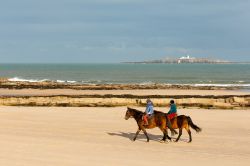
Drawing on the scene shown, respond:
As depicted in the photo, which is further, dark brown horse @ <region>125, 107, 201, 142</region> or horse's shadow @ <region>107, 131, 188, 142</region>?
horse's shadow @ <region>107, 131, 188, 142</region>

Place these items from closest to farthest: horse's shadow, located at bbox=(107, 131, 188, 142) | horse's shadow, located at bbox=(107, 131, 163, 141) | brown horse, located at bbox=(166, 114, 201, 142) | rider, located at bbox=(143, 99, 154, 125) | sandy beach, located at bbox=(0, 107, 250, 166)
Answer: sandy beach, located at bbox=(0, 107, 250, 166) → rider, located at bbox=(143, 99, 154, 125) → brown horse, located at bbox=(166, 114, 201, 142) → horse's shadow, located at bbox=(107, 131, 188, 142) → horse's shadow, located at bbox=(107, 131, 163, 141)

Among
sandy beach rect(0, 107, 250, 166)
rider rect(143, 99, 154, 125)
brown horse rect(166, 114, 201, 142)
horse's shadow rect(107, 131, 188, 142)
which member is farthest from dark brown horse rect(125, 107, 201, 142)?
horse's shadow rect(107, 131, 188, 142)

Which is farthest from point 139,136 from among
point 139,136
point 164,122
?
point 164,122

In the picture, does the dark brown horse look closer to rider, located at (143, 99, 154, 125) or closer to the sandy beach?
rider, located at (143, 99, 154, 125)

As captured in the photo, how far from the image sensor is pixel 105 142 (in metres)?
18.8

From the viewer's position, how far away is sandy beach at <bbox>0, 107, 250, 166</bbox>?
49.4ft

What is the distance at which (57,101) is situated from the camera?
3784cm

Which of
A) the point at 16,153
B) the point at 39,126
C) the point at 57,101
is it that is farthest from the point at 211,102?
the point at 16,153

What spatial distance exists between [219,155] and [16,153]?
7.29 meters

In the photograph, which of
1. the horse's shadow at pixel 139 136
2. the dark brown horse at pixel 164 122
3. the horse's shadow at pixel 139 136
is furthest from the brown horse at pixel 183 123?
the horse's shadow at pixel 139 136

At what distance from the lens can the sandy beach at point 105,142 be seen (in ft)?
49.4

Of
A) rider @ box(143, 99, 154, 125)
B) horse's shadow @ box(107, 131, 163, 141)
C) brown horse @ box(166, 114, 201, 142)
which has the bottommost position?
horse's shadow @ box(107, 131, 163, 141)

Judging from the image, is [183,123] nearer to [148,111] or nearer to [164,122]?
[164,122]

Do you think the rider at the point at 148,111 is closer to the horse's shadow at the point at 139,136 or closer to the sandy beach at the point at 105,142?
the sandy beach at the point at 105,142
